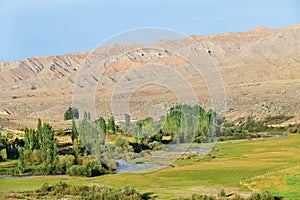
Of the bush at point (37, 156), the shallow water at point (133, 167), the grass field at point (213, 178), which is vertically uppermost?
the bush at point (37, 156)

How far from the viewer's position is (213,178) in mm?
43438

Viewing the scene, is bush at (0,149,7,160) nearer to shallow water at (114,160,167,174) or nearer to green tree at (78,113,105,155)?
green tree at (78,113,105,155)

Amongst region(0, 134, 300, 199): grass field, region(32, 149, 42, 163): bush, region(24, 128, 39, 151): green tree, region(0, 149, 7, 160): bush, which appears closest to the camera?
region(0, 134, 300, 199): grass field

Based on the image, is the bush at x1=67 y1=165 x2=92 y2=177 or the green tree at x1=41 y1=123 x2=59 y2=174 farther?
the green tree at x1=41 y1=123 x2=59 y2=174

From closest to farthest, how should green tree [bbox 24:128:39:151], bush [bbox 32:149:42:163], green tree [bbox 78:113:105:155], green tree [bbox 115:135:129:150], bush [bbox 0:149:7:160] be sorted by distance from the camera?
green tree [bbox 78:113:105:155], bush [bbox 32:149:42:163], green tree [bbox 115:135:129:150], green tree [bbox 24:128:39:151], bush [bbox 0:149:7:160]

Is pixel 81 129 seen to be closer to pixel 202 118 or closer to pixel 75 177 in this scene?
pixel 75 177

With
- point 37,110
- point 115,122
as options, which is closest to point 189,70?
point 37,110

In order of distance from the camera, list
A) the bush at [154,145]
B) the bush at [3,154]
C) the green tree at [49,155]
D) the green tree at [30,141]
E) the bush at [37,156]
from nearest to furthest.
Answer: the green tree at [49,155], the bush at [37,156], the bush at [154,145], the green tree at [30,141], the bush at [3,154]

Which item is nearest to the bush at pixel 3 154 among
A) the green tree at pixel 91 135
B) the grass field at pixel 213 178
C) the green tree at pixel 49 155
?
the green tree at pixel 49 155

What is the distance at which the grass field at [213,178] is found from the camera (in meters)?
38.1

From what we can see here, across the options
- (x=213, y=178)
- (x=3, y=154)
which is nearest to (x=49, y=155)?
(x=3, y=154)

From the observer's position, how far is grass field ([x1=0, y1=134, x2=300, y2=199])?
38.1 metres

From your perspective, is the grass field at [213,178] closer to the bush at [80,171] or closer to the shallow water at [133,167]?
the bush at [80,171]

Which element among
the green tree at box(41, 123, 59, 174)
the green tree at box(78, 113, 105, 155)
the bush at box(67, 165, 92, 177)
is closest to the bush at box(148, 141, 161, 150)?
the green tree at box(78, 113, 105, 155)
